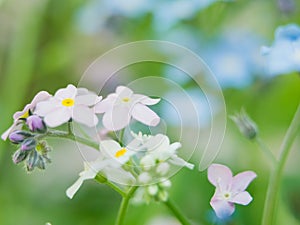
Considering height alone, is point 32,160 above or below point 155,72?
above

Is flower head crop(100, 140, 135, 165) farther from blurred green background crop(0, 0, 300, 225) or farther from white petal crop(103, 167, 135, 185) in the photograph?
blurred green background crop(0, 0, 300, 225)

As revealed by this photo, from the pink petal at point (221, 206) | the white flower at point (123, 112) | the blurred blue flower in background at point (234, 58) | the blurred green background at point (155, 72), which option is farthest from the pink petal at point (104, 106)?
the blurred blue flower in background at point (234, 58)

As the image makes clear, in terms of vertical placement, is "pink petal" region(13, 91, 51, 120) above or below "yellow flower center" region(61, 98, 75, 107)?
below

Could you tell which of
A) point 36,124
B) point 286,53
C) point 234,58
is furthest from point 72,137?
point 234,58

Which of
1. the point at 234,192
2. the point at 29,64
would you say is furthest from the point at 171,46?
the point at 234,192

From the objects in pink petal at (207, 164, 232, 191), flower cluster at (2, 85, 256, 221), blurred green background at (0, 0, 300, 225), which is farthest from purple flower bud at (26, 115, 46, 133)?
blurred green background at (0, 0, 300, 225)

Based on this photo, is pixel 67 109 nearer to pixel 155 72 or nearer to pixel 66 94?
pixel 66 94
